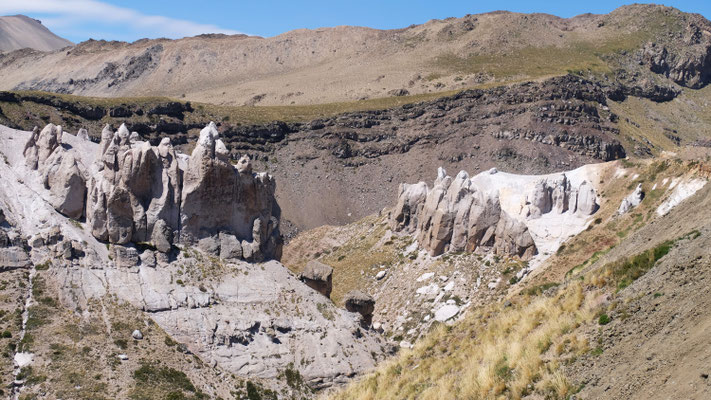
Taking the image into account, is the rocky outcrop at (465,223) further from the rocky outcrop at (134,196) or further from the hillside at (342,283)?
the rocky outcrop at (134,196)

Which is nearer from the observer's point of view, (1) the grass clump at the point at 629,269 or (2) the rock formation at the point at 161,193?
(1) the grass clump at the point at 629,269

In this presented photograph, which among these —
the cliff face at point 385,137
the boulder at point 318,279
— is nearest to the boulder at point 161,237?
the boulder at point 318,279

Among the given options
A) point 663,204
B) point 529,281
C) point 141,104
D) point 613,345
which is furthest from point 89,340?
point 141,104

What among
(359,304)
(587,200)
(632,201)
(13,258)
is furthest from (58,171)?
(587,200)

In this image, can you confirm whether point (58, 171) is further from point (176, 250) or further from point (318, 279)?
point (318, 279)

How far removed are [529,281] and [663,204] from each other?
35.3 feet

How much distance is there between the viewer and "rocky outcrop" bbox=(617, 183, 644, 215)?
185 ft

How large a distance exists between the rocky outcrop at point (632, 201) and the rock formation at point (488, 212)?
17.8ft

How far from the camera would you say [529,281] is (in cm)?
5134

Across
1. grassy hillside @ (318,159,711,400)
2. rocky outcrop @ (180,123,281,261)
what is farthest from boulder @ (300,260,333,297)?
grassy hillside @ (318,159,711,400)

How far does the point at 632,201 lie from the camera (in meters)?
56.9

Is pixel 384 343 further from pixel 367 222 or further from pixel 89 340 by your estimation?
pixel 367 222

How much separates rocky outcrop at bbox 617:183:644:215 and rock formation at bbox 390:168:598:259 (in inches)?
214

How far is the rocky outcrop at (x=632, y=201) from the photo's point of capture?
185 feet
